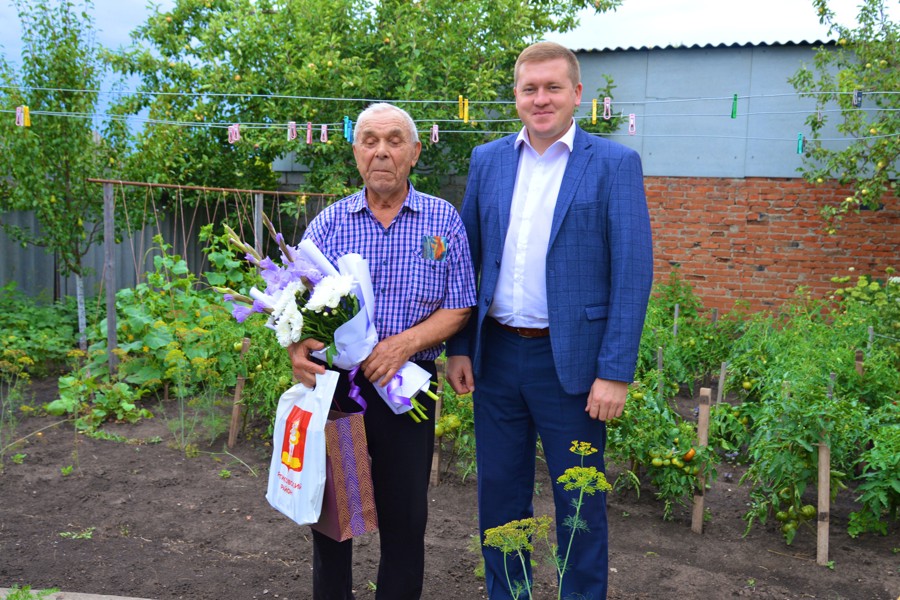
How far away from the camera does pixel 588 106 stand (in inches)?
357

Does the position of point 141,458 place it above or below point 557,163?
below

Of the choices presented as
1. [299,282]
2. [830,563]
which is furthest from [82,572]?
[830,563]

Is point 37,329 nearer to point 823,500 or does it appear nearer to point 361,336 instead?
point 361,336

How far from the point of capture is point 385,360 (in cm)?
235

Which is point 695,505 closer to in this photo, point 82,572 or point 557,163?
point 557,163

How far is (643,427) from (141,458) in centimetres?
305

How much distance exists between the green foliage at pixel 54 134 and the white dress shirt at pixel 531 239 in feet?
20.1

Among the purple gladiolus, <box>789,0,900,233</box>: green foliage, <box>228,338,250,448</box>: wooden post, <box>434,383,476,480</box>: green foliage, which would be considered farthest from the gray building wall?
the purple gladiolus

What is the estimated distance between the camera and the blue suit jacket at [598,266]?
2379mm

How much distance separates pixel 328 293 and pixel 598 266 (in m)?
0.86

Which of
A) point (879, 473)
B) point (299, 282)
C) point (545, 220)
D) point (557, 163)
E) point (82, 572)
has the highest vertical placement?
point (557, 163)

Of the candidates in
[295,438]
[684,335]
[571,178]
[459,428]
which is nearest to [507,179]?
[571,178]

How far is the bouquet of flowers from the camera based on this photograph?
7.40 feet

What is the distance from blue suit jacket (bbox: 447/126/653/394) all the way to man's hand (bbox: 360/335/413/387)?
48cm
